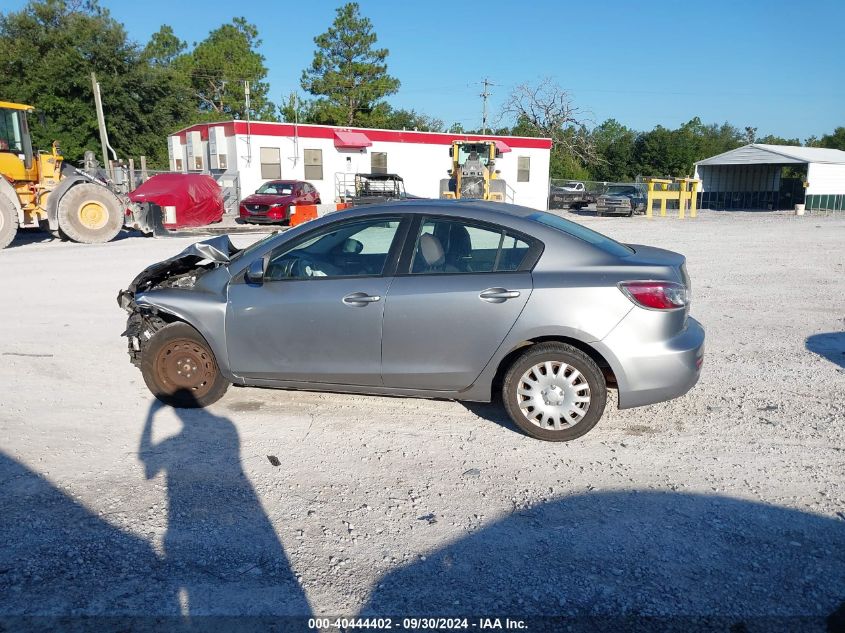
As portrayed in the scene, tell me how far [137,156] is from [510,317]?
44.7 m

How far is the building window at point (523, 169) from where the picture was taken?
40.0 m

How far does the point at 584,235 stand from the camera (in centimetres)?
503

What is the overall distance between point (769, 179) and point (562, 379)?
48632 mm

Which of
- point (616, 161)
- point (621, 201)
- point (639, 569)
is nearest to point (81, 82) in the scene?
point (621, 201)

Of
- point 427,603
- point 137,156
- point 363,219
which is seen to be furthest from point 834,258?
point 137,156

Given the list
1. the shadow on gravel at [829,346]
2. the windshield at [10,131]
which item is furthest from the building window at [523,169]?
the shadow on gravel at [829,346]

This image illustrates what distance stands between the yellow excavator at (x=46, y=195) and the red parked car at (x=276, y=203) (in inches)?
282

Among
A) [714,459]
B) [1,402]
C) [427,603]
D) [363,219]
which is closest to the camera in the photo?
[427,603]

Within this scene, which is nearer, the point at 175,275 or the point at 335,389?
the point at 335,389

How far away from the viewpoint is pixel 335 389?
502 centimetres

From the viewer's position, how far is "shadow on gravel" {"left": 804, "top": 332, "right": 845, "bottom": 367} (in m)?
6.67

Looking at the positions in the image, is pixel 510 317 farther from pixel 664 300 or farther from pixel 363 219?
pixel 363 219

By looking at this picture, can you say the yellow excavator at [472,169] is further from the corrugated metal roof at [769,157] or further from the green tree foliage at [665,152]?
the green tree foliage at [665,152]

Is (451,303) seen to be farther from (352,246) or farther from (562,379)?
(352,246)
